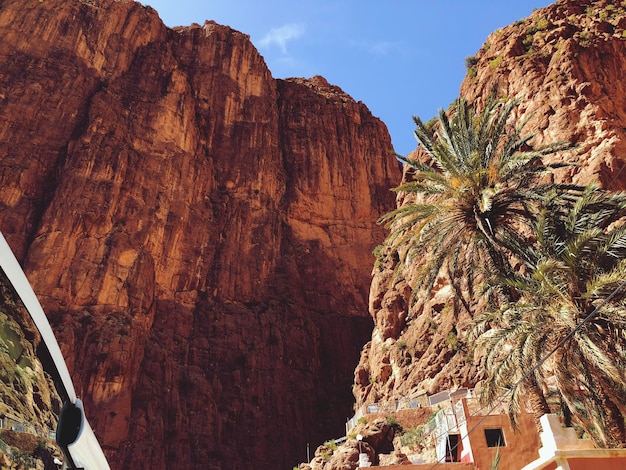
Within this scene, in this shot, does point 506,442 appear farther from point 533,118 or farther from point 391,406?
point 533,118

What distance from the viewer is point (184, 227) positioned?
4778 cm

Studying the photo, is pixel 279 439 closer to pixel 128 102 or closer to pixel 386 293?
pixel 386 293

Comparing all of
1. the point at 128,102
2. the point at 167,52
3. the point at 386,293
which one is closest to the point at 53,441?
the point at 386,293

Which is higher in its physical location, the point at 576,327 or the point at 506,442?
the point at 576,327

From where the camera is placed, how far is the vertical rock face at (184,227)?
3950cm

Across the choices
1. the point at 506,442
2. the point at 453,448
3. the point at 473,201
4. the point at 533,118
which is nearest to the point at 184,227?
the point at 533,118

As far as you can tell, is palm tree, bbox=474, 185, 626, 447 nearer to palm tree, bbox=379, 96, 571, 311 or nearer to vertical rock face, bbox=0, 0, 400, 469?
palm tree, bbox=379, 96, 571, 311

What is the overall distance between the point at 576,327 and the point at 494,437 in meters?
7.65

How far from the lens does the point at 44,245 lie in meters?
41.2

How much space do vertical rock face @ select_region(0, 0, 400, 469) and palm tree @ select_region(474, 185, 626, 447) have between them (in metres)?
28.7

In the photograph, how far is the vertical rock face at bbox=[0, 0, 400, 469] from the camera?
39.5m

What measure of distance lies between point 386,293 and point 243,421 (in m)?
14.8

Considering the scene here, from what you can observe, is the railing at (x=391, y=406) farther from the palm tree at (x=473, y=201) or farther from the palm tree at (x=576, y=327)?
the palm tree at (x=576, y=327)

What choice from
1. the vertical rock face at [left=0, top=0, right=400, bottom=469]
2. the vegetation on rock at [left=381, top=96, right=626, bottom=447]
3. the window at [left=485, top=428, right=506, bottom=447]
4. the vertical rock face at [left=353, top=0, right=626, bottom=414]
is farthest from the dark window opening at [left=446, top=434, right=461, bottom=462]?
the vertical rock face at [left=0, top=0, right=400, bottom=469]
